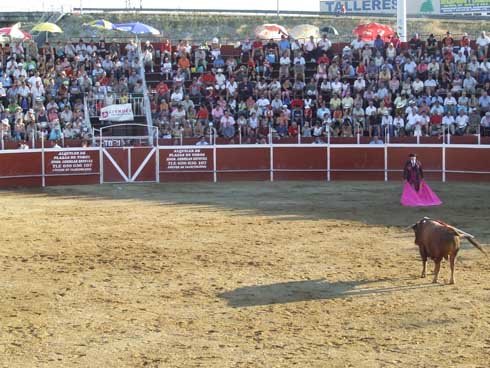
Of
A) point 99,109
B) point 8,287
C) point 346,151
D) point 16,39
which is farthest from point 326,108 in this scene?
point 8,287

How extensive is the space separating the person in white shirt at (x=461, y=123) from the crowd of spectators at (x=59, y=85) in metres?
10.2

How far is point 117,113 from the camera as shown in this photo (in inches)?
1080

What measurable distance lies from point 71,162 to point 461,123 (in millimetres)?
11345

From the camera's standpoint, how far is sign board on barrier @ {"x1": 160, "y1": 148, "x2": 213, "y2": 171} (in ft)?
81.8

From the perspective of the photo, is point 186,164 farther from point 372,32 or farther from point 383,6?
point 383,6

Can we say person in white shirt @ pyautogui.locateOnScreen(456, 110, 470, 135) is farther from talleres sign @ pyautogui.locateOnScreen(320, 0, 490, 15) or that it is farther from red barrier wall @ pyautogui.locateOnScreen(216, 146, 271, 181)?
talleres sign @ pyautogui.locateOnScreen(320, 0, 490, 15)

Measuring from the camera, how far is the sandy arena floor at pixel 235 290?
27.3 ft

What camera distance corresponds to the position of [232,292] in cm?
1074

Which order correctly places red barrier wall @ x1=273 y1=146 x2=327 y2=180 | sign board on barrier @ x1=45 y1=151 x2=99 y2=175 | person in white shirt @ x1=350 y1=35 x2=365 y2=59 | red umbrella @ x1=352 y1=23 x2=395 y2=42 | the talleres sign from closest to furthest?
sign board on barrier @ x1=45 y1=151 x2=99 y2=175, red barrier wall @ x1=273 y1=146 x2=327 y2=180, person in white shirt @ x1=350 y1=35 x2=365 y2=59, red umbrella @ x1=352 y1=23 x2=395 y2=42, the talleres sign

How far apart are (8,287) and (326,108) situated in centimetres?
1750

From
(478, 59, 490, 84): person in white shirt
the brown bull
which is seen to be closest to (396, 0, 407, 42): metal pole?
(478, 59, 490, 84): person in white shirt

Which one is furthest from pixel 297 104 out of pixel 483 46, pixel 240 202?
pixel 240 202

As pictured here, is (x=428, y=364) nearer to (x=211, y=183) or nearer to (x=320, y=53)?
(x=211, y=183)

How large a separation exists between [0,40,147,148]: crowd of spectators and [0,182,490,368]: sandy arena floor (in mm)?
7842
